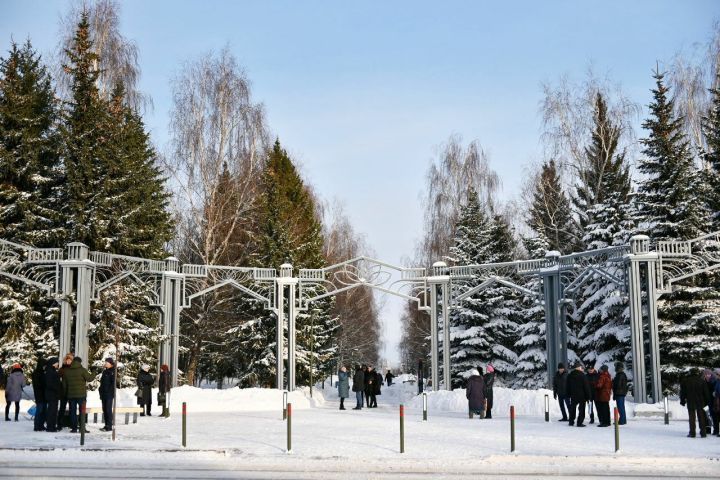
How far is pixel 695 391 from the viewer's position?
18281mm

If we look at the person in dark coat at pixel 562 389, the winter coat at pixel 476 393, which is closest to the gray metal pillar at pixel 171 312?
the winter coat at pixel 476 393

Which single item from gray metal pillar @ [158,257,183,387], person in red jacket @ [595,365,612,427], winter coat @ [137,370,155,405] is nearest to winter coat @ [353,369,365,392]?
gray metal pillar @ [158,257,183,387]

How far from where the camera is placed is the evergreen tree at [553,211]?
160 feet

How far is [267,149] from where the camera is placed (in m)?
48.9

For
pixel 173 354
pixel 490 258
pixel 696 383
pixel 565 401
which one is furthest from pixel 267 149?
pixel 696 383

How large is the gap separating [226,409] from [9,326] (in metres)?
9.66

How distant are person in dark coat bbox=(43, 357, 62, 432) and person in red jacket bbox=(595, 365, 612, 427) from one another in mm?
12496

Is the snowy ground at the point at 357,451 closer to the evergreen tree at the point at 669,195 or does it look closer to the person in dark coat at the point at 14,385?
the person in dark coat at the point at 14,385

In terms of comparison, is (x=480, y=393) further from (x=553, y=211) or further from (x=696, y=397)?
(x=553, y=211)

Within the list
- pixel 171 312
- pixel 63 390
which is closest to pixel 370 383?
pixel 171 312

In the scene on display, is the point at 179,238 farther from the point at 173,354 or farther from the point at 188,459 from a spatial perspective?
the point at 188,459

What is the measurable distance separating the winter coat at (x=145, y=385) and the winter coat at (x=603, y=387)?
12.4 m

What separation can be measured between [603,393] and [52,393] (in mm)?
12781

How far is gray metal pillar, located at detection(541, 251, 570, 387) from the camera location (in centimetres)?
3117
